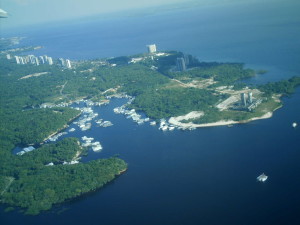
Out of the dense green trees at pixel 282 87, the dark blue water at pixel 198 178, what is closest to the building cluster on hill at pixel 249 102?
the dark blue water at pixel 198 178

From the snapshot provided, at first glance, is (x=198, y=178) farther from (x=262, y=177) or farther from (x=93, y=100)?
(x=93, y=100)

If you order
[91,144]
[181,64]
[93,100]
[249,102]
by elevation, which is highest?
[181,64]

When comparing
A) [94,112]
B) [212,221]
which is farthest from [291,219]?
[94,112]

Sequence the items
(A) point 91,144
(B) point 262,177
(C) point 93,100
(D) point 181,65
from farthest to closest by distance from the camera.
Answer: (D) point 181,65, (C) point 93,100, (A) point 91,144, (B) point 262,177

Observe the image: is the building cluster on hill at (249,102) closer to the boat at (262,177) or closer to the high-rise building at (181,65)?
the boat at (262,177)

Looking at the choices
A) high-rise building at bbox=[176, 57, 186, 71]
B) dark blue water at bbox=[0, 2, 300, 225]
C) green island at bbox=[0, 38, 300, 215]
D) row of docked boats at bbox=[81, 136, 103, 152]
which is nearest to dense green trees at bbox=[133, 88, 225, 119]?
green island at bbox=[0, 38, 300, 215]

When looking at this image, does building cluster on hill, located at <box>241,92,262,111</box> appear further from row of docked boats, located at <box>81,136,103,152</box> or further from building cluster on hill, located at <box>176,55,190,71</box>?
building cluster on hill, located at <box>176,55,190,71</box>

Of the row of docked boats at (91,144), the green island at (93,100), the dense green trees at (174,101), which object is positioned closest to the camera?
the green island at (93,100)

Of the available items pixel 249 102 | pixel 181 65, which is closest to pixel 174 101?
pixel 249 102
